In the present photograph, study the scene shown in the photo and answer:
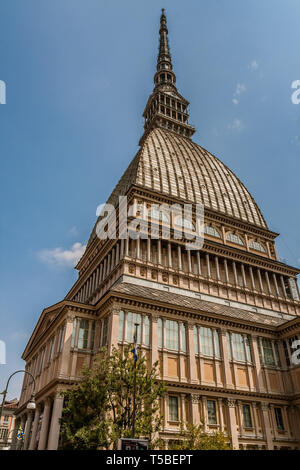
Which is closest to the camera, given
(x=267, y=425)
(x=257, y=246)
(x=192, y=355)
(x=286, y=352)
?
(x=192, y=355)

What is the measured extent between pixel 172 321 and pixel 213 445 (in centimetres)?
1347

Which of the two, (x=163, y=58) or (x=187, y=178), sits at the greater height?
(x=163, y=58)

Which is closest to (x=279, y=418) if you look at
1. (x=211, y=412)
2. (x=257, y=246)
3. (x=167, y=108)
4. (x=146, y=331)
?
(x=211, y=412)

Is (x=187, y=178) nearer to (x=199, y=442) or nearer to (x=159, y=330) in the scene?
(x=159, y=330)

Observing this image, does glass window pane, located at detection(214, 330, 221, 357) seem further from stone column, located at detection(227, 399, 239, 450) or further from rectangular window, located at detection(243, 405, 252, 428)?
rectangular window, located at detection(243, 405, 252, 428)

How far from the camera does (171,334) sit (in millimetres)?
38906

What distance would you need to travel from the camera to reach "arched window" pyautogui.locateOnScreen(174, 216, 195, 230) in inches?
2232

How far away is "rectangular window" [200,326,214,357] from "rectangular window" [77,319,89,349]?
12055 mm

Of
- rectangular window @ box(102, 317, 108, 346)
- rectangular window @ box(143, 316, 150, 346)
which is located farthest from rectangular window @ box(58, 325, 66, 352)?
rectangular window @ box(143, 316, 150, 346)

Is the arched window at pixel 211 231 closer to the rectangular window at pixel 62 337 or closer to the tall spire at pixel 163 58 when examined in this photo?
the rectangular window at pixel 62 337

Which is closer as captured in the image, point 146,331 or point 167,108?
point 146,331

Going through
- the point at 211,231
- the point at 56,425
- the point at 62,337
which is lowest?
the point at 56,425

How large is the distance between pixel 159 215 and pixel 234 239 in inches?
589
